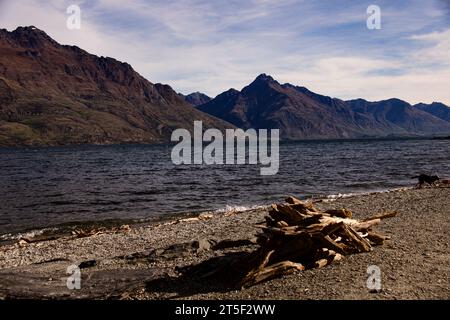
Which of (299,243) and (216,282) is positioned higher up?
(299,243)

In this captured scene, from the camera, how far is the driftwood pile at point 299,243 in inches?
456

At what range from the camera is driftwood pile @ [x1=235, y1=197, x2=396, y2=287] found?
1158 centimetres

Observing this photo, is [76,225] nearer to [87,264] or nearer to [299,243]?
[87,264]

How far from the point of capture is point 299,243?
1220 cm

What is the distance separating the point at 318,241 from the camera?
12500 mm

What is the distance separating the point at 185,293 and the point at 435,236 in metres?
9.61

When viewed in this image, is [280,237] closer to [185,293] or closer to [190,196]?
[185,293]
